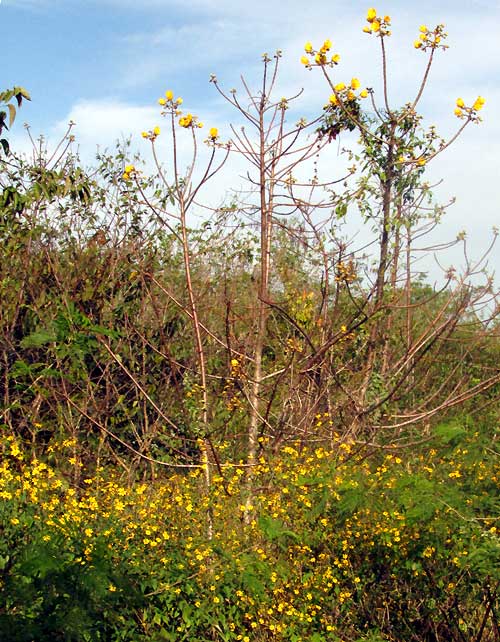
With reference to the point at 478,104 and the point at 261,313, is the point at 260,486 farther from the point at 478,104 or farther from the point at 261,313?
the point at 478,104

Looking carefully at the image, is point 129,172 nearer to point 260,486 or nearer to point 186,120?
point 186,120

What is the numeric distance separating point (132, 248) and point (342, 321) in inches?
79.2

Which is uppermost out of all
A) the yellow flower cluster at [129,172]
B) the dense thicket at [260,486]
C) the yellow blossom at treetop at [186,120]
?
the yellow blossom at treetop at [186,120]

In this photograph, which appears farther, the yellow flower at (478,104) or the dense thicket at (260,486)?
the yellow flower at (478,104)

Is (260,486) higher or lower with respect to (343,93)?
lower

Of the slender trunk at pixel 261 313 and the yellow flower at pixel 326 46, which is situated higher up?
the yellow flower at pixel 326 46

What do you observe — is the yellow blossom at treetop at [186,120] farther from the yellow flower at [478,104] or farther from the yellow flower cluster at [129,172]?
the yellow flower at [478,104]

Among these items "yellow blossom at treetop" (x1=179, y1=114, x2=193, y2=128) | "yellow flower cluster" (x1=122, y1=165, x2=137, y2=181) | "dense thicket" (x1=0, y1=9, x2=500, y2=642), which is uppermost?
"yellow blossom at treetop" (x1=179, y1=114, x2=193, y2=128)

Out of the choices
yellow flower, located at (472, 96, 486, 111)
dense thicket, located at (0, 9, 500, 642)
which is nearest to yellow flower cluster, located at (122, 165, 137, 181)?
dense thicket, located at (0, 9, 500, 642)

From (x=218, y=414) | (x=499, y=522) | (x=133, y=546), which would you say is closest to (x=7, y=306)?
(x=218, y=414)

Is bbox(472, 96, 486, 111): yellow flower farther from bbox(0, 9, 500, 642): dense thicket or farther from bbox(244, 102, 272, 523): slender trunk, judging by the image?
bbox(244, 102, 272, 523): slender trunk

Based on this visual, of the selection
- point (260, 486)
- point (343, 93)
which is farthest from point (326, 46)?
point (260, 486)

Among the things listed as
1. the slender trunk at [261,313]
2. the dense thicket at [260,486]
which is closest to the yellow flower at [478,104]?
the dense thicket at [260,486]

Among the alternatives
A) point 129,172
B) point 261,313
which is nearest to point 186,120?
point 129,172
